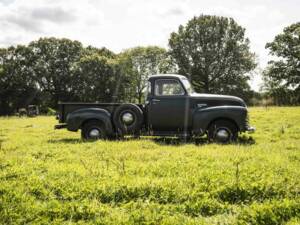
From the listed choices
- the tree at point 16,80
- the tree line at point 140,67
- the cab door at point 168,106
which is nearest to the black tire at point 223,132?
the cab door at point 168,106

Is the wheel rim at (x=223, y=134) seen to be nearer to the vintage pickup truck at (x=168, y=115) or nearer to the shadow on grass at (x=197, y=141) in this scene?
the vintage pickup truck at (x=168, y=115)

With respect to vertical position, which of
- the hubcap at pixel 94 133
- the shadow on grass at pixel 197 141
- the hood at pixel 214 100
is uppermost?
the hood at pixel 214 100

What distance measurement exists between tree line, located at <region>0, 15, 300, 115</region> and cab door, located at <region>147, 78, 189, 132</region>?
100 feet

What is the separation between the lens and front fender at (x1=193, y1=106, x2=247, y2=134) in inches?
422

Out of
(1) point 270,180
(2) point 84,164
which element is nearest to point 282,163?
(1) point 270,180

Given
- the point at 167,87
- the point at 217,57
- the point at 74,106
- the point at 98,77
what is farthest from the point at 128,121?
the point at 98,77

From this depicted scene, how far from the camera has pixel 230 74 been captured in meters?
43.1

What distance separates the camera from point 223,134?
10.8 meters

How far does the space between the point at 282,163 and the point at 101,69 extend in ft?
153

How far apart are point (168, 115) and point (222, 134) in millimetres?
1796

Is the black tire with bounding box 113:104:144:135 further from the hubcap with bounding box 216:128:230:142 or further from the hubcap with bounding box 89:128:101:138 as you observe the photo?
the hubcap with bounding box 216:128:230:142

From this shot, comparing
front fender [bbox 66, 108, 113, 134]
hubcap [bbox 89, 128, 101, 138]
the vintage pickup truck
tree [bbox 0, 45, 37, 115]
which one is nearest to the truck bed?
the vintage pickup truck

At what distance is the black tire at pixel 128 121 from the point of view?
11.4m

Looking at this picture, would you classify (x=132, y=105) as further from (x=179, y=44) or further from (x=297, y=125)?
(x=179, y=44)
